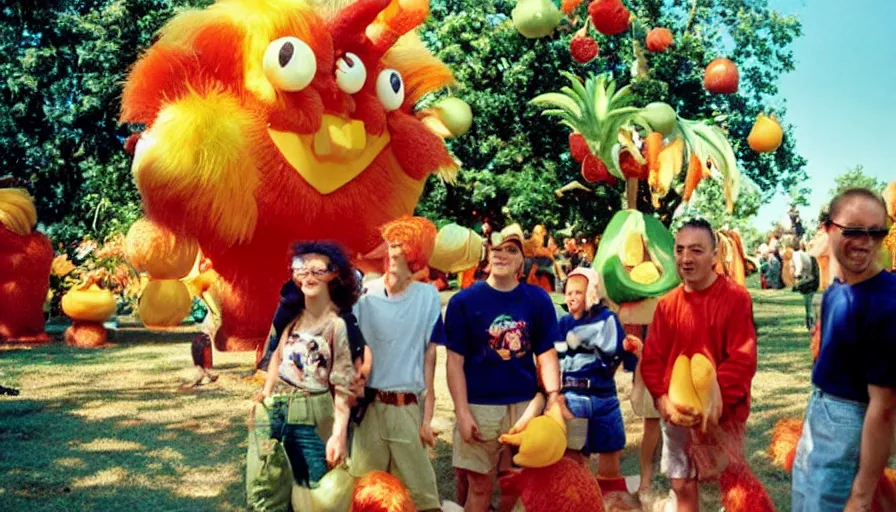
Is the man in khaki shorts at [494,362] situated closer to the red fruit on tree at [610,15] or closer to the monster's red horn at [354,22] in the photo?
the monster's red horn at [354,22]

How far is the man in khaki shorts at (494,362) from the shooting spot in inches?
133

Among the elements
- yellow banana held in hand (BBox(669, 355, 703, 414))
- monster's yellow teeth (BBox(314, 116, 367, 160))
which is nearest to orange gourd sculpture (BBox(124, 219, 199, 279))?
monster's yellow teeth (BBox(314, 116, 367, 160))

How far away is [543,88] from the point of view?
16516mm

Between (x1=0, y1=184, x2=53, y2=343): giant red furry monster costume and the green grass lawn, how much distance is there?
0.86 meters

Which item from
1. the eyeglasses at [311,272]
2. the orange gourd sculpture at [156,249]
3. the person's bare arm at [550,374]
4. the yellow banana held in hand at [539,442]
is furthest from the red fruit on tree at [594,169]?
the yellow banana held in hand at [539,442]

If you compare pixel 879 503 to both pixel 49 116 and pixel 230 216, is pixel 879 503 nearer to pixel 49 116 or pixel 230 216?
pixel 230 216

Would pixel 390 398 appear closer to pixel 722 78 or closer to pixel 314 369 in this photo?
pixel 314 369

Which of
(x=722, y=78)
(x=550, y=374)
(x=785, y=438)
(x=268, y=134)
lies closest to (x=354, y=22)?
(x=268, y=134)

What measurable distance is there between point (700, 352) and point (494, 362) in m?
0.81

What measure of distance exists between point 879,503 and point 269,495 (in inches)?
80.3

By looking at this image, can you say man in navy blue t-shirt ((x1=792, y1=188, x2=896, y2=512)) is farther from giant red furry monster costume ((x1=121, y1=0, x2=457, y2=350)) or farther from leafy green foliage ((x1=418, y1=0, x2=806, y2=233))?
leafy green foliage ((x1=418, y1=0, x2=806, y2=233))

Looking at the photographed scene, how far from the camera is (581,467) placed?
10.7 feet

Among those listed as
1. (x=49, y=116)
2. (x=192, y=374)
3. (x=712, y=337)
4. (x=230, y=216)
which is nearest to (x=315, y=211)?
(x=230, y=216)

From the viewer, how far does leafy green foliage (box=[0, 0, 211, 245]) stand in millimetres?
12445
